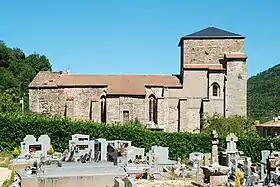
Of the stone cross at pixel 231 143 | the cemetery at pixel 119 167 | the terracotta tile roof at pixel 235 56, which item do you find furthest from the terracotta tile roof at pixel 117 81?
the stone cross at pixel 231 143

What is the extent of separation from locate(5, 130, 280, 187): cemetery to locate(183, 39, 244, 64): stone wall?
65.5ft

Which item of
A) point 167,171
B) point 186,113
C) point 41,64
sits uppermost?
point 41,64

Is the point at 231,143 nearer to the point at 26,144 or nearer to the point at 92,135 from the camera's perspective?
the point at 92,135

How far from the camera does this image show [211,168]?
18531mm

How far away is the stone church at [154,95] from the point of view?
4225 centimetres

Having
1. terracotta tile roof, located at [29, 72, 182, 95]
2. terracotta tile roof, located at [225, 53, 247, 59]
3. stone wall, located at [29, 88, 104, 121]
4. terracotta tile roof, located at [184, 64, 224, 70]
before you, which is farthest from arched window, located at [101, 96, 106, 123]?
terracotta tile roof, located at [225, 53, 247, 59]

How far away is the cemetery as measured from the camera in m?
15.9

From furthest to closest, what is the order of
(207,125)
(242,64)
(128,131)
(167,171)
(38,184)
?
(242,64)
(207,125)
(128,131)
(167,171)
(38,184)

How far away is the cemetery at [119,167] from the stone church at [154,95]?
Answer: 15.2 metres

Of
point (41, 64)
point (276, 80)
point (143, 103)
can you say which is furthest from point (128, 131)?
point (276, 80)

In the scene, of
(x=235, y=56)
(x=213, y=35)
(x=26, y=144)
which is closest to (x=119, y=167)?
(x=26, y=144)

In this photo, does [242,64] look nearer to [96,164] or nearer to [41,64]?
[96,164]

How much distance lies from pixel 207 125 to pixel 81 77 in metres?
14.1

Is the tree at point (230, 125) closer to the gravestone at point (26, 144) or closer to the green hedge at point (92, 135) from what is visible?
the green hedge at point (92, 135)
